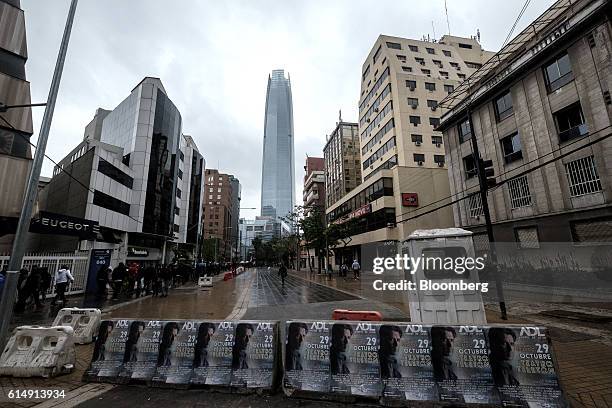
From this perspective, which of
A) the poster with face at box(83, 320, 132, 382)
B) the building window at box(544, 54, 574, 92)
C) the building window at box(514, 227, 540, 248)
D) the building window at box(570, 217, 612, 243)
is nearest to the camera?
the poster with face at box(83, 320, 132, 382)

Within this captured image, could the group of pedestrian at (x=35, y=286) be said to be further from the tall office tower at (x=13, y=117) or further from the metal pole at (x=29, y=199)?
the metal pole at (x=29, y=199)

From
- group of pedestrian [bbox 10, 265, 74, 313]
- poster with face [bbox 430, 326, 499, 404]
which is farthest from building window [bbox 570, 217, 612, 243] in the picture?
group of pedestrian [bbox 10, 265, 74, 313]

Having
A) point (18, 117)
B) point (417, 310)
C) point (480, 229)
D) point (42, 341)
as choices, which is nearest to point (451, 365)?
point (417, 310)

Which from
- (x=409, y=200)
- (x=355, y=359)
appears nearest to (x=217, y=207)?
(x=409, y=200)

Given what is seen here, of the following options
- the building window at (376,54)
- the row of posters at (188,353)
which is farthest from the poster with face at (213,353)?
the building window at (376,54)

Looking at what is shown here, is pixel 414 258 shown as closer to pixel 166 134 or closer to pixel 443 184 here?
pixel 443 184

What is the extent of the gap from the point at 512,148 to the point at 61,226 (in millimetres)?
29311

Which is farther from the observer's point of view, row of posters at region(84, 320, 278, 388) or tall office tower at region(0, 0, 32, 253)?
tall office tower at region(0, 0, 32, 253)

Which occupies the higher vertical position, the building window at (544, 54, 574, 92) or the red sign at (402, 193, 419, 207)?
the building window at (544, 54, 574, 92)

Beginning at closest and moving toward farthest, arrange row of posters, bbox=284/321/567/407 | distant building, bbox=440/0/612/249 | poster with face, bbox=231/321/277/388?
row of posters, bbox=284/321/567/407, poster with face, bbox=231/321/277/388, distant building, bbox=440/0/612/249

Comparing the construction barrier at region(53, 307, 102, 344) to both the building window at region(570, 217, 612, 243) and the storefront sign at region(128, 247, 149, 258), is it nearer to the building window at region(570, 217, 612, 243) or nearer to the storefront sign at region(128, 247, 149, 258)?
the building window at region(570, 217, 612, 243)

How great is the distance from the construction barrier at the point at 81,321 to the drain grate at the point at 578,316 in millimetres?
13264

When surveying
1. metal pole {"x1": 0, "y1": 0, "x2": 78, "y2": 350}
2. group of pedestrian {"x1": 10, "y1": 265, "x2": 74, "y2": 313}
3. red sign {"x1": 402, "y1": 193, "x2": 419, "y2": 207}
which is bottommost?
group of pedestrian {"x1": 10, "y1": 265, "x2": 74, "y2": 313}

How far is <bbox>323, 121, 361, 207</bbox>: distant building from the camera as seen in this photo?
60.4m
